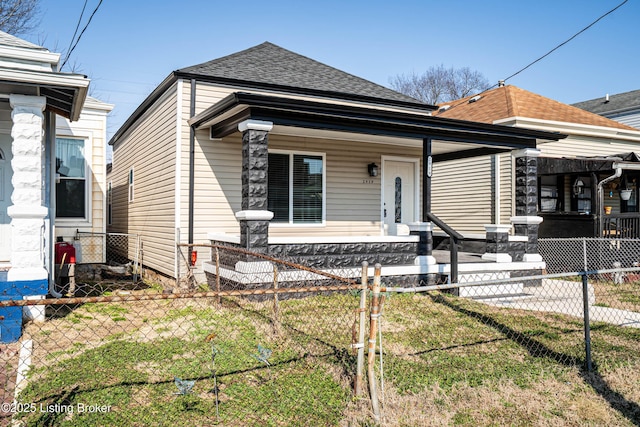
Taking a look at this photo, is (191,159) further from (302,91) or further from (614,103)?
(614,103)

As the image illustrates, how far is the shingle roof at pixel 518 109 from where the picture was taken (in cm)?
1441

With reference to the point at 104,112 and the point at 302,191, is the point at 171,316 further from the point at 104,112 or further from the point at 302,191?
the point at 104,112

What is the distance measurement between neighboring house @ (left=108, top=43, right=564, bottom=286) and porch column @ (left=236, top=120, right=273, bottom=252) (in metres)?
0.02

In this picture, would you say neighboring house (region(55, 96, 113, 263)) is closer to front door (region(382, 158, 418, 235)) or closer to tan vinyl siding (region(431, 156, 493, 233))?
front door (region(382, 158, 418, 235))

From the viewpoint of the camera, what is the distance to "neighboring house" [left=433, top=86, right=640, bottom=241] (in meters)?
12.7

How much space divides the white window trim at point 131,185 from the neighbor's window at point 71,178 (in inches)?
92.8

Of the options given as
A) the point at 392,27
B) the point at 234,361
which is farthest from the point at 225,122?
the point at 392,27

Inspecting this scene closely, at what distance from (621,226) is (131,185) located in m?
13.6

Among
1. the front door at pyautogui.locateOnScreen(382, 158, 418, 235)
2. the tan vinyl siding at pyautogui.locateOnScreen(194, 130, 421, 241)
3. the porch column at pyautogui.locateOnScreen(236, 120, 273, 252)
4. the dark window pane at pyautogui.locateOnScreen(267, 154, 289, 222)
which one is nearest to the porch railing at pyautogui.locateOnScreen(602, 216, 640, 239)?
the front door at pyautogui.locateOnScreen(382, 158, 418, 235)

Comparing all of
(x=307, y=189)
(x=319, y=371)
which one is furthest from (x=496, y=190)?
(x=319, y=371)

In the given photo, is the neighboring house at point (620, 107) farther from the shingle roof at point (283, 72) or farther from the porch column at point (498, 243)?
the porch column at point (498, 243)

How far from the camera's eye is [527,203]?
10344mm

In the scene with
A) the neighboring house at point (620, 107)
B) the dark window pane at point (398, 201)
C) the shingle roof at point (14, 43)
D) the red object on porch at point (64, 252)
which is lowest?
the red object on porch at point (64, 252)

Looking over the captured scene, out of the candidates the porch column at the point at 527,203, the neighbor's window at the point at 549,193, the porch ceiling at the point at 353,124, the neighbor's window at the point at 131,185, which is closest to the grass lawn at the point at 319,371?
the porch ceiling at the point at 353,124
